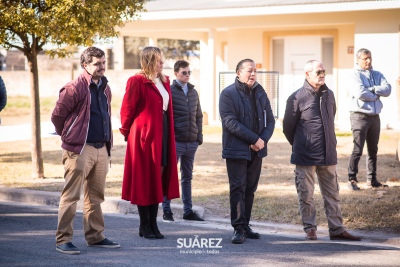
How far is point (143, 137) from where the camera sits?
7824mm

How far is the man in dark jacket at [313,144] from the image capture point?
7.99m

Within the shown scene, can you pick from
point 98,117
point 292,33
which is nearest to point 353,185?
point 98,117

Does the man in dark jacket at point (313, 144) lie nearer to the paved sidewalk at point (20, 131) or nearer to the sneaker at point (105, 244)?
the sneaker at point (105, 244)

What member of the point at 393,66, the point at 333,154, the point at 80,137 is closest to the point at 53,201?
the point at 80,137

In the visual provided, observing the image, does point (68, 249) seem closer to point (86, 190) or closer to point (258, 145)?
point (86, 190)

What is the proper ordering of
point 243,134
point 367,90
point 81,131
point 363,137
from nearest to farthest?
point 81,131 < point 243,134 < point 367,90 < point 363,137

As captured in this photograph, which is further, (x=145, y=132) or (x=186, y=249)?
(x=145, y=132)

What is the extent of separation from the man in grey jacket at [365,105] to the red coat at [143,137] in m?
3.89

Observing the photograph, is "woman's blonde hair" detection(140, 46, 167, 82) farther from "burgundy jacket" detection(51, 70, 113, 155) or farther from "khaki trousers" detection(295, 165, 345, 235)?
"khaki trousers" detection(295, 165, 345, 235)

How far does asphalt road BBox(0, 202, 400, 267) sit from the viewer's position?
691 cm

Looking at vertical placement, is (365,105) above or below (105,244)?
above

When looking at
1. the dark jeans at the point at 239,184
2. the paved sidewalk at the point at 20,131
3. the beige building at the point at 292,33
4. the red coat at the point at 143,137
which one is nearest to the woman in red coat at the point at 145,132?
the red coat at the point at 143,137

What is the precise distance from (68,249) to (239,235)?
183 centimetres

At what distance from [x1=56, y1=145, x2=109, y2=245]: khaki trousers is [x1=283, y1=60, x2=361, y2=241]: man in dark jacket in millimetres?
2159
